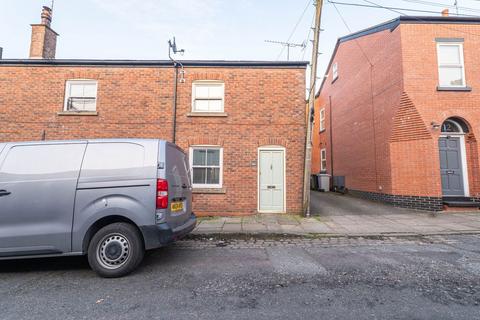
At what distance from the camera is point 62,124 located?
9.28m

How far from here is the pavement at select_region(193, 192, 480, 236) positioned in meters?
6.54

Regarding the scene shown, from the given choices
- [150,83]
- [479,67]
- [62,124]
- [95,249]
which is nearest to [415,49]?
[479,67]

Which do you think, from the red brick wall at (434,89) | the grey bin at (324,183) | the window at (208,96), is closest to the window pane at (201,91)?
the window at (208,96)

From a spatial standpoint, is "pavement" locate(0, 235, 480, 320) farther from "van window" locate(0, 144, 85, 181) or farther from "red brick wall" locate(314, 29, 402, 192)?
"red brick wall" locate(314, 29, 402, 192)

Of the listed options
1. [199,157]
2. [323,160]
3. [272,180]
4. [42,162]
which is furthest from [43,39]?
[323,160]

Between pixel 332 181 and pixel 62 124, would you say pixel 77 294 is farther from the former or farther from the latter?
pixel 332 181

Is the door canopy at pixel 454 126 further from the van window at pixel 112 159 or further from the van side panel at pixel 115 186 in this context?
the van window at pixel 112 159

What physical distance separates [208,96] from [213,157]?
2.36m

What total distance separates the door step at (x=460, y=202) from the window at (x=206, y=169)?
841 centimetres

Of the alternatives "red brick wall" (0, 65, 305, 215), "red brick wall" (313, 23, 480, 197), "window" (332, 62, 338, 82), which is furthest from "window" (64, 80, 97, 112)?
"window" (332, 62, 338, 82)

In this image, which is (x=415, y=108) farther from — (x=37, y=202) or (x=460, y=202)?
(x=37, y=202)

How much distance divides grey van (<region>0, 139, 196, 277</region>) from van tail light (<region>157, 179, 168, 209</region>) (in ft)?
0.05

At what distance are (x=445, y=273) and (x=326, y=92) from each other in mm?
16426

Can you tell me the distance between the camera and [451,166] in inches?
384
